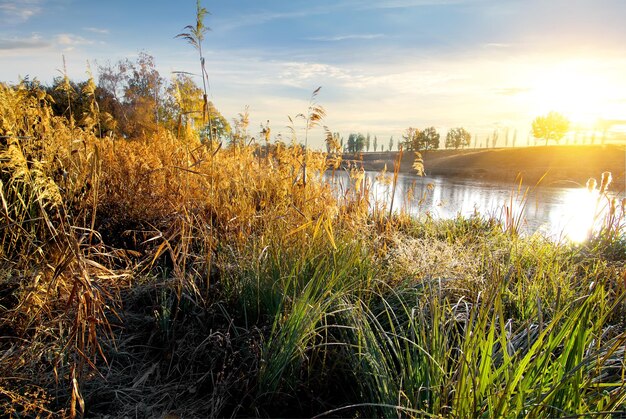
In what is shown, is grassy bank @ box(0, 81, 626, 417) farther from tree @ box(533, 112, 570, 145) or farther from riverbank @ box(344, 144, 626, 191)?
tree @ box(533, 112, 570, 145)

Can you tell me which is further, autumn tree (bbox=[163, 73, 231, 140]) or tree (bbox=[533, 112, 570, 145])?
tree (bbox=[533, 112, 570, 145])

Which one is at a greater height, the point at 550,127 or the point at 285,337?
the point at 550,127

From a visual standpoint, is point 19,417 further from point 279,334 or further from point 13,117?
point 13,117

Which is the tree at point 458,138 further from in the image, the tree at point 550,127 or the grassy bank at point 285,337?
the grassy bank at point 285,337

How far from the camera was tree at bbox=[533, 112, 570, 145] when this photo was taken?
219 ft

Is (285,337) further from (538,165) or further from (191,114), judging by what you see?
(538,165)

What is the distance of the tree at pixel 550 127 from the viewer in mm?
66875

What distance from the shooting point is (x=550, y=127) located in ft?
222

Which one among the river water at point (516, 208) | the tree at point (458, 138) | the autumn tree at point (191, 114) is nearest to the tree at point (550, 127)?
the tree at point (458, 138)

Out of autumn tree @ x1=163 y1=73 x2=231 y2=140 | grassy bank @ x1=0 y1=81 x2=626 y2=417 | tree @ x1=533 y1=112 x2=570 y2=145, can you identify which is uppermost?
tree @ x1=533 y1=112 x2=570 y2=145

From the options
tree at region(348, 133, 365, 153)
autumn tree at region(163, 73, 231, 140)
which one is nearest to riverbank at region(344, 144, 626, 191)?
tree at region(348, 133, 365, 153)

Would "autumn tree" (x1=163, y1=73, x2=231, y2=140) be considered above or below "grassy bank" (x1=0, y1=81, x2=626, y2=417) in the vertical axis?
above

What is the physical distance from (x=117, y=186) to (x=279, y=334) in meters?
3.39

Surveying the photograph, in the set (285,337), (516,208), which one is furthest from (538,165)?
(285,337)
